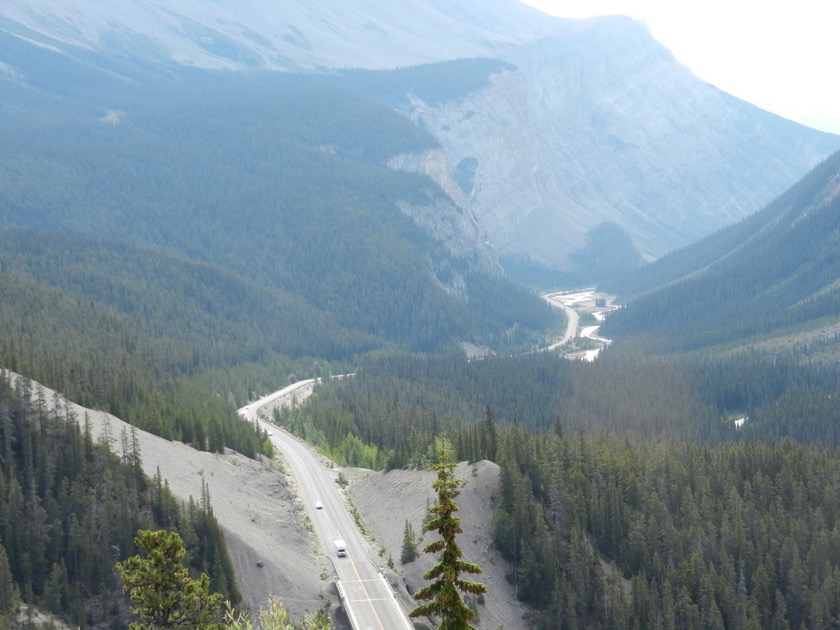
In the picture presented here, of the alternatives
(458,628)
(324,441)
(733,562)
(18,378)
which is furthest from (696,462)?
(458,628)

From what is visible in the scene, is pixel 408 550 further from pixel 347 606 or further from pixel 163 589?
pixel 163 589

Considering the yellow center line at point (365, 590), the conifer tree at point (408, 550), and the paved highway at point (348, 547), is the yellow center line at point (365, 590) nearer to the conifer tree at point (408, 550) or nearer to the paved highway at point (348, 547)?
the paved highway at point (348, 547)

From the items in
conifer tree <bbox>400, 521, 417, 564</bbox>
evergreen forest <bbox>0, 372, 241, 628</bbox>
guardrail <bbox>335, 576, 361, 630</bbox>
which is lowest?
guardrail <bbox>335, 576, 361, 630</bbox>

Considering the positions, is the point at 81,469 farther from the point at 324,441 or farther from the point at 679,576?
the point at 324,441

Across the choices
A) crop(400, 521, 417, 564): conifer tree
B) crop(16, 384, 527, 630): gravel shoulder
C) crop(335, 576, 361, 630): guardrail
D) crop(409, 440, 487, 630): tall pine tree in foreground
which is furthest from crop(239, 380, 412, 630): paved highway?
crop(409, 440, 487, 630): tall pine tree in foreground

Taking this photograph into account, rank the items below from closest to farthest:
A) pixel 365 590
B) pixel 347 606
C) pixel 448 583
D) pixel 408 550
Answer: pixel 448 583 < pixel 347 606 < pixel 365 590 < pixel 408 550

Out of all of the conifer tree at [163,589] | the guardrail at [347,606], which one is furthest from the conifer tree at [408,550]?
the conifer tree at [163,589]

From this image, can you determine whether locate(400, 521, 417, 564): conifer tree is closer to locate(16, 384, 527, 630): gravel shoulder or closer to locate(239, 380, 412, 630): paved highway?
locate(16, 384, 527, 630): gravel shoulder

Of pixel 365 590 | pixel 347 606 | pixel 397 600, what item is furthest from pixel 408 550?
pixel 347 606

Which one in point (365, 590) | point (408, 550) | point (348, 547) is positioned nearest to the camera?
point (365, 590)
